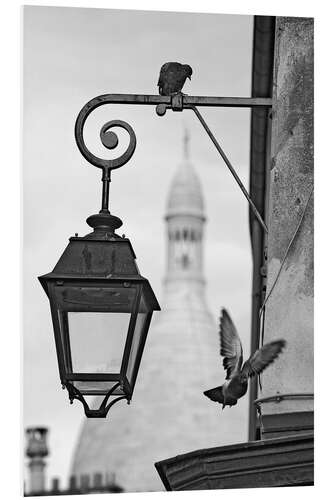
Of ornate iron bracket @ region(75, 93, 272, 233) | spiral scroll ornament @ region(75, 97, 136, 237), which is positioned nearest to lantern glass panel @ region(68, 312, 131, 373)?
spiral scroll ornament @ region(75, 97, 136, 237)

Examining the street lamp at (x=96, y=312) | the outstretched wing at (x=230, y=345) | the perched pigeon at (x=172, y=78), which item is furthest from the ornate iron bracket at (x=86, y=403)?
the perched pigeon at (x=172, y=78)

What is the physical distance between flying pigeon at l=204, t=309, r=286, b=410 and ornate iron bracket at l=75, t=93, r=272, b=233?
1.39 ft

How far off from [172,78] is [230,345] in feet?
3.62

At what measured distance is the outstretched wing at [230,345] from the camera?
24.6 ft

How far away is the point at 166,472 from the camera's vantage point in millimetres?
7332

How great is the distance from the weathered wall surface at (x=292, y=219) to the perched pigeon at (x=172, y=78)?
37cm

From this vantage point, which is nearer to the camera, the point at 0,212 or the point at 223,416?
the point at 0,212

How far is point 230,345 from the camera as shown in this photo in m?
7.56

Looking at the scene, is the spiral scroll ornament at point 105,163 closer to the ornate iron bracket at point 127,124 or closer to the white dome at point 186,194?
the ornate iron bracket at point 127,124

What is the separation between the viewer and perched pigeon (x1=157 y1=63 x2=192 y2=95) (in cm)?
787

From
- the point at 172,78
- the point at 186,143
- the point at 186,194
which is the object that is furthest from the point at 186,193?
the point at 172,78
